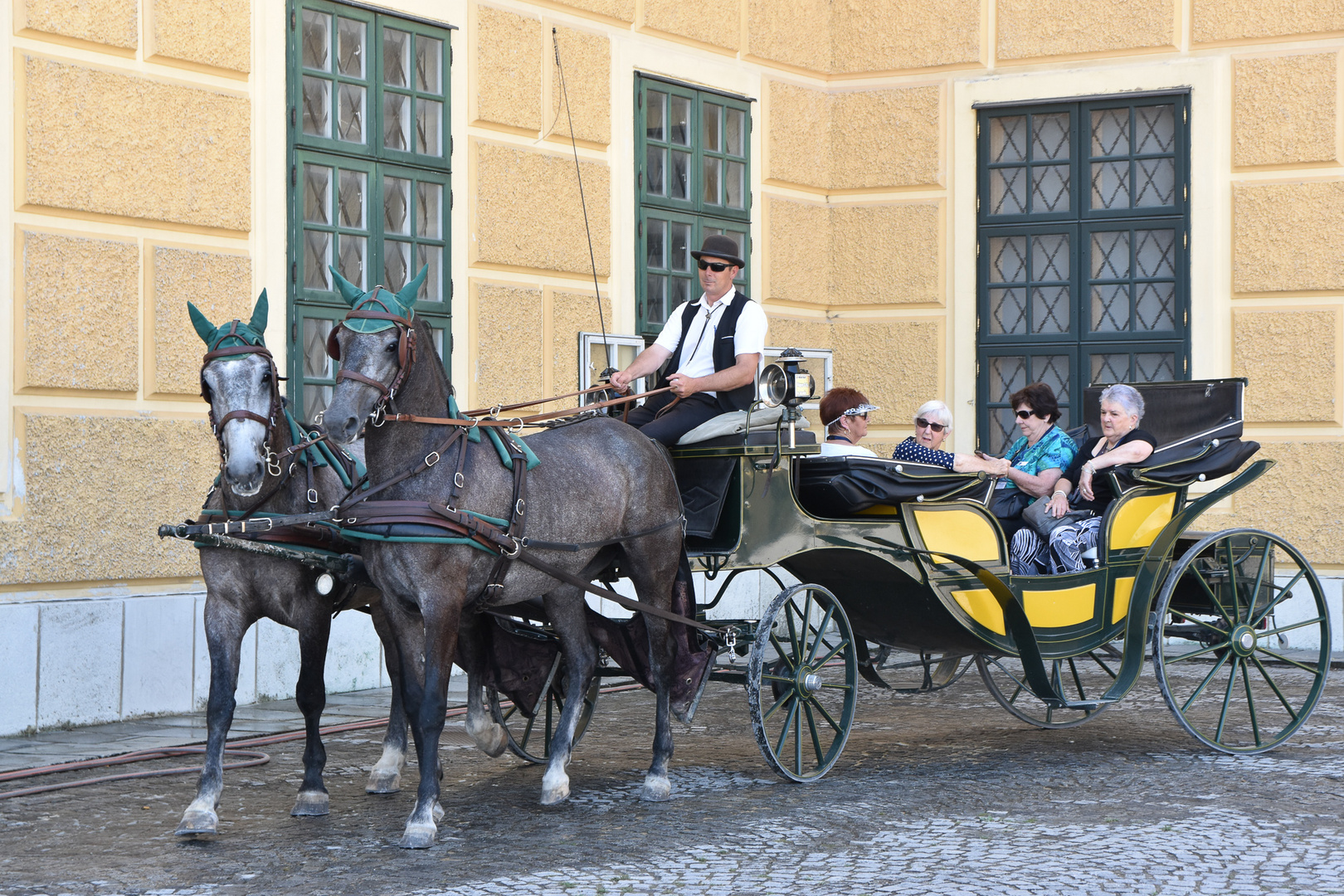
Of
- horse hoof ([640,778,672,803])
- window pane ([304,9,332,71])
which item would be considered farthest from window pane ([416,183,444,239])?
horse hoof ([640,778,672,803])

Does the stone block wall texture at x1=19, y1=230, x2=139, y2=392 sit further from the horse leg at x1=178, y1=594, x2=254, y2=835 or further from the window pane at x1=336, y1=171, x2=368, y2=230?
the horse leg at x1=178, y1=594, x2=254, y2=835

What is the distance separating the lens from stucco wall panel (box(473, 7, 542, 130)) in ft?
32.8

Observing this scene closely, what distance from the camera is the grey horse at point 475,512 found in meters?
5.51

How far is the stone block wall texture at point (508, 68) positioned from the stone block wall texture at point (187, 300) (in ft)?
6.50

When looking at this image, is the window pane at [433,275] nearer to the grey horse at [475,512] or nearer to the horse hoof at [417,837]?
the grey horse at [475,512]

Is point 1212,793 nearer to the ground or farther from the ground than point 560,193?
nearer to the ground

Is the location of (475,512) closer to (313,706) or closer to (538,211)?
(313,706)

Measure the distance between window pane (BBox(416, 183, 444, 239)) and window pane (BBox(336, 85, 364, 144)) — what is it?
52cm

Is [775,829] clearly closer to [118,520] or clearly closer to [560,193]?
[118,520]

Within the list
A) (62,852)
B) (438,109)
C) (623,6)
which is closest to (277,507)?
(62,852)

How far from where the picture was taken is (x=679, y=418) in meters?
6.84

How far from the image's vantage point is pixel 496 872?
5031 millimetres

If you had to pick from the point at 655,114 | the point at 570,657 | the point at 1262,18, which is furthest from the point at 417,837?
the point at 1262,18

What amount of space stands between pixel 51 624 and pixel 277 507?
8.21ft
